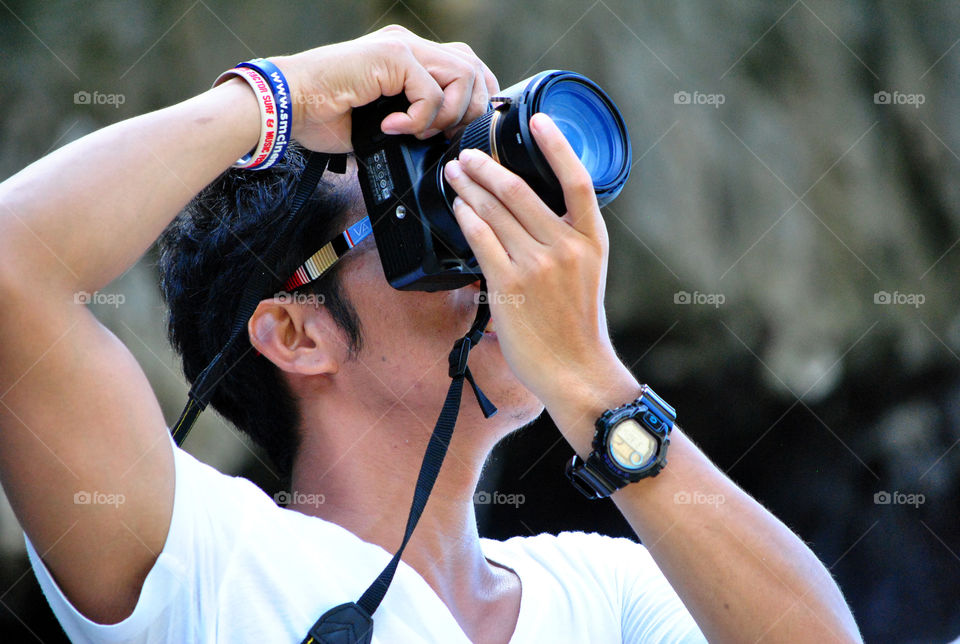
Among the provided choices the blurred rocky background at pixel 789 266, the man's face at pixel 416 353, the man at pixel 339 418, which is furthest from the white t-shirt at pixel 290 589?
the blurred rocky background at pixel 789 266

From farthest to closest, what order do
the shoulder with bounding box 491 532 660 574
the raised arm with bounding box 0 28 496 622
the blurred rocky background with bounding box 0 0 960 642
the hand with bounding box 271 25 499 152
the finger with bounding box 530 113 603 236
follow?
1. the blurred rocky background with bounding box 0 0 960 642
2. the shoulder with bounding box 491 532 660 574
3. the hand with bounding box 271 25 499 152
4. the finger with bounding box 530 113 603 236
5. the raised arm with bounding box 0 28 496 622

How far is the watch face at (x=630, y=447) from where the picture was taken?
861 millimetres

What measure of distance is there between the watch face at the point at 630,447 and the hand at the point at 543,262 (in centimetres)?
6

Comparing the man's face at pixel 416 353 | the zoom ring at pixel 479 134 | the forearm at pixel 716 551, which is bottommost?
the forearm at pixel 716 551

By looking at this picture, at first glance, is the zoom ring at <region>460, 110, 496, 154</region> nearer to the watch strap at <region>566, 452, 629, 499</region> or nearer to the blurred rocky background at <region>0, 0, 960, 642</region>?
the watch strap at <region>566, 452, 629, 499</region>

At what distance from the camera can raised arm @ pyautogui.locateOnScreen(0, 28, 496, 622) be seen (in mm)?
743

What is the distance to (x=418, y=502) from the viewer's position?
939mm

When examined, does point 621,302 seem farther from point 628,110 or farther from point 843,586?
point 843,586

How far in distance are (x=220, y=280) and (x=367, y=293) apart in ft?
0.74

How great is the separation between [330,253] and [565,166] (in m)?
0.39

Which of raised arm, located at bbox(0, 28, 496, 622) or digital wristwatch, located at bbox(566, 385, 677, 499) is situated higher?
raised arm, located at bbox(0, 28, 496, 622)

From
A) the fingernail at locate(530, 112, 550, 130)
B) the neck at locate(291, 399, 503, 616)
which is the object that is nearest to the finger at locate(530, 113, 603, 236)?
the fingernail at locate(530, 112, 550, 130)

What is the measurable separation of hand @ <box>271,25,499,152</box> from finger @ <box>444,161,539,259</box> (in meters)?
0.12

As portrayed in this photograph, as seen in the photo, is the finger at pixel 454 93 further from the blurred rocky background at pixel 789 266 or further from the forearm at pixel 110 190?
the blurred rocky background at pixel 789 266
